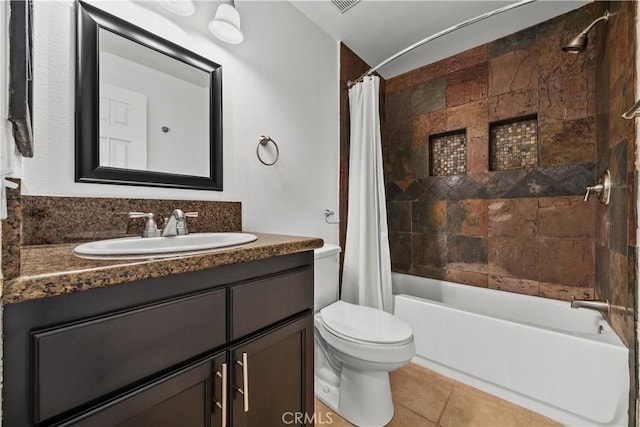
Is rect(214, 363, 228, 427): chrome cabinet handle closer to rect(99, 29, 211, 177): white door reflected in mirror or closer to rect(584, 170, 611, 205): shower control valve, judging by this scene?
rect(99, 29, 211, 177): white door reflected in mirror

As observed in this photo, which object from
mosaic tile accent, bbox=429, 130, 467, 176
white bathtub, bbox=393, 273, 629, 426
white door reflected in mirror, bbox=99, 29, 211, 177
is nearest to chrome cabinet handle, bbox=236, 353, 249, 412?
white door reflected in mirror, bbox=99, 29, 211, 177

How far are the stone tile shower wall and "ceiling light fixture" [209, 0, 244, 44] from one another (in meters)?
1.73

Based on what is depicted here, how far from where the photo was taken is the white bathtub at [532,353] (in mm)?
1206

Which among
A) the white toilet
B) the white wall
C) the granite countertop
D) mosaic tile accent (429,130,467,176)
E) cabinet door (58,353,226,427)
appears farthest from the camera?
mosaic tile accent (429,130,467,176)

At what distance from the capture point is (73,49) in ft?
3.03

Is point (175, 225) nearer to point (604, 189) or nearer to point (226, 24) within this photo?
point (226, 24)

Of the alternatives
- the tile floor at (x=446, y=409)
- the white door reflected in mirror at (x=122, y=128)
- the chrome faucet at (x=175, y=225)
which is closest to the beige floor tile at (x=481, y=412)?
the tile floor at (x=446, y=409)

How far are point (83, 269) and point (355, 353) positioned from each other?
1074mm

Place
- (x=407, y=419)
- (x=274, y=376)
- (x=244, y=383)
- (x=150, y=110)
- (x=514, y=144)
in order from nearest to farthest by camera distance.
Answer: (x=244, y=383)
(x=274, y=376)
(x=150, y=110)
(x=407, y=419)
(x=514, y=144)

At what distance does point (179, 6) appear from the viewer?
1093mm

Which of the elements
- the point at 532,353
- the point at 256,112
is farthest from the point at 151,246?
the point at 532,353

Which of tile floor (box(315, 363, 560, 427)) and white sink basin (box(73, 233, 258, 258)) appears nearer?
white sink basin (box(73, 233, 258, 258))

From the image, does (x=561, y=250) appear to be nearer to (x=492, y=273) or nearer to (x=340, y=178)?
(x=492, y=273)

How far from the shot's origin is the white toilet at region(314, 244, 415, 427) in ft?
3.85
